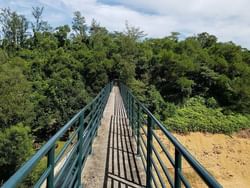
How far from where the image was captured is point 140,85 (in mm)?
41344

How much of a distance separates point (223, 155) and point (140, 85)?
47.6ft

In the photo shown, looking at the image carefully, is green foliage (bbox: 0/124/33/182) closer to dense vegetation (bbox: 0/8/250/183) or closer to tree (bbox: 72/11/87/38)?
dense vegetation (bbox: 0/8/250/183)

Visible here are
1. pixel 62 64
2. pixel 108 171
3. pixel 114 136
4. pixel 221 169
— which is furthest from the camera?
A: pixel 62 64

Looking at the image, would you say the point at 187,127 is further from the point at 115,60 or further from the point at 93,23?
the point at 93,23

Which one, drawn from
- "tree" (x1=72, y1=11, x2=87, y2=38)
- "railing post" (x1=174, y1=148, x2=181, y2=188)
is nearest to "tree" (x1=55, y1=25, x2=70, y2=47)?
"tree" (x1=72, y1=11, x2=87, y2=38)

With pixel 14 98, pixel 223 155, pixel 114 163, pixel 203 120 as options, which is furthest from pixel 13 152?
pixel 114 163

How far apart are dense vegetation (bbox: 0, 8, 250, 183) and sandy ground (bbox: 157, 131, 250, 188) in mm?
1558

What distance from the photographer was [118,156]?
22.5 ft

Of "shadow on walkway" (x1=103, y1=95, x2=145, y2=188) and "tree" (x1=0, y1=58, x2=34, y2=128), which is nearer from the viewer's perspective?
"shadow on walkway" (x1=103, y1=95, x2=145, y2=188)

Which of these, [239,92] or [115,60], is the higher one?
[115,60]

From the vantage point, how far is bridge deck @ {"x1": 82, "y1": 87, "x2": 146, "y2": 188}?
5188 millimetres

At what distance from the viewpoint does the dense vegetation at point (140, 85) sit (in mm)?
35875

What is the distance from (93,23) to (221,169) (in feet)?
190

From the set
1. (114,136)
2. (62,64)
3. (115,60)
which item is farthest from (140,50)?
(114,136)
